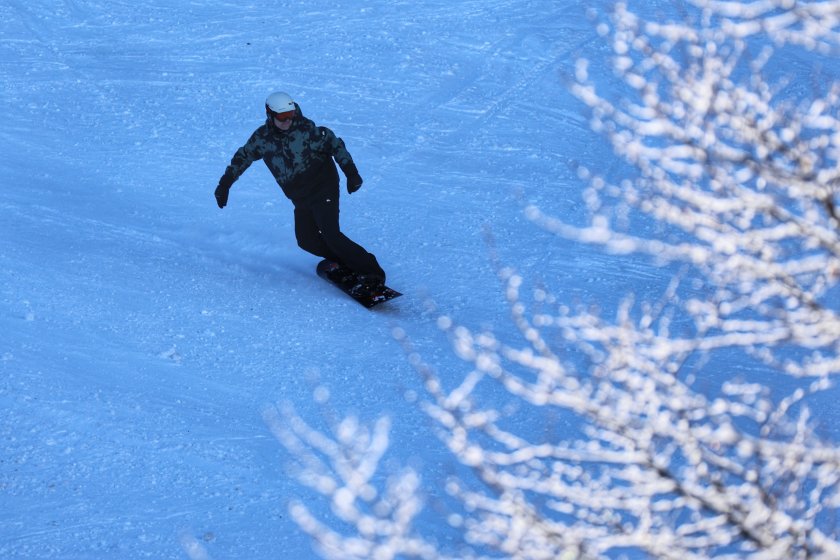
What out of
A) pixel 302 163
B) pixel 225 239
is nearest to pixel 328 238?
pixel 302 163

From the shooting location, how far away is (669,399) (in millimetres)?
4301

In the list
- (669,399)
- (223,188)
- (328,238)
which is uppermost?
(669,399)

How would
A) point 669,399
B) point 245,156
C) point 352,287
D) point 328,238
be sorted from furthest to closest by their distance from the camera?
point 352,287 → point 328,238 → point 245,156 → point 669,399

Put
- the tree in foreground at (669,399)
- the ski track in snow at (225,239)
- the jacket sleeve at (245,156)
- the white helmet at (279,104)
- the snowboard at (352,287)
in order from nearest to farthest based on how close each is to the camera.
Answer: the tree in foreground at (669,399), the ski track in snow at (225,239), the white helmet at (279,104), the jacket sleeve at (245,156), the snowboard at (352,287)

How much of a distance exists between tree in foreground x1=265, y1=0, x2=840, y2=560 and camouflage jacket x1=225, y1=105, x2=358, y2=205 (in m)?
1.17

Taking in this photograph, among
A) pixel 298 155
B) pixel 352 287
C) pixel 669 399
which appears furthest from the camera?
pixel 352 287

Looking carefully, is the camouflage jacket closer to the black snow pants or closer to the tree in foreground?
the black snow pants

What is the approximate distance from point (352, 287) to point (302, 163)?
43.9 inches

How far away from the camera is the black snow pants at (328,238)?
7.70 m

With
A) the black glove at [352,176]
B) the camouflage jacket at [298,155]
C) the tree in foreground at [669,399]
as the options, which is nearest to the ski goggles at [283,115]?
the camouflage jacket at [298,155]

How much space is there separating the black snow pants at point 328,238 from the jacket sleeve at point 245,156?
45 cm

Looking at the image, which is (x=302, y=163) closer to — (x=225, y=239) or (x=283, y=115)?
(x=283, y=115)

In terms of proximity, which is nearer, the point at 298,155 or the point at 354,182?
the point at 298,155

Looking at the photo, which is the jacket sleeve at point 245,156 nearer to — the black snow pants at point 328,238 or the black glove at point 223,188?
the black glove at point 223,188
